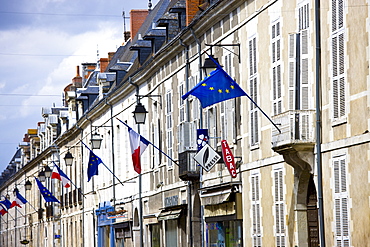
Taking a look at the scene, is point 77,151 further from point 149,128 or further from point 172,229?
point 172,229

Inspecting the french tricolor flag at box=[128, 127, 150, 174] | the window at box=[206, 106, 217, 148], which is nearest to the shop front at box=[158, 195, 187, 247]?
the french tricolor flag at box=[128, 127, 150, 174]

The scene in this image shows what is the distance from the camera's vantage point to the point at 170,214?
31766mm

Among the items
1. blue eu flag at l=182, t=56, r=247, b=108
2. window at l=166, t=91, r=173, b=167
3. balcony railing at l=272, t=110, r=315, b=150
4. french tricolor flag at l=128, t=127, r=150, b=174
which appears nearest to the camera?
balcony railing at l=272, t=110, r=315, b=150

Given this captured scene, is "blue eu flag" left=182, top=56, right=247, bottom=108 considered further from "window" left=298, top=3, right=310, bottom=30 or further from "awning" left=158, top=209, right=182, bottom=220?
"awning" left=158, top=209, right=182, bottom=220

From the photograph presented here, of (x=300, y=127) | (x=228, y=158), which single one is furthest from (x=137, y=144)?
(x=300, y=127)

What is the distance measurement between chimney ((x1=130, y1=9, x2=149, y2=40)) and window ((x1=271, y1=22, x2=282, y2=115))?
25371 millimetres

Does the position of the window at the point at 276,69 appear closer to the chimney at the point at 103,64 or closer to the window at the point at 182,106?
the window at the point at 182,106

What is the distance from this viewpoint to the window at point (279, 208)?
20.8 metres

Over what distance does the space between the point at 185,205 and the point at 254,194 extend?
756 cm

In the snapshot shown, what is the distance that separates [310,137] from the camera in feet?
61.4

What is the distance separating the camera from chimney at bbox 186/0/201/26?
30.1 m

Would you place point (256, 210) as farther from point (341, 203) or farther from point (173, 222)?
point (173, 222)

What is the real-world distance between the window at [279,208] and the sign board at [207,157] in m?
2.94

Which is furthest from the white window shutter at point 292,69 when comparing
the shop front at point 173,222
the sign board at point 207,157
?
the shop front at point 173,222
